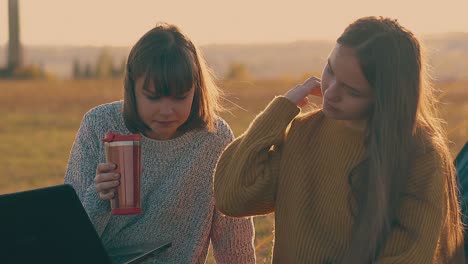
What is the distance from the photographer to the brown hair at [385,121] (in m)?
3.82

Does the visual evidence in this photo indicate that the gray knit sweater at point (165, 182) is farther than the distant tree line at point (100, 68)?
No

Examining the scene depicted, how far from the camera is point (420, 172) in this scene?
12.8 ft

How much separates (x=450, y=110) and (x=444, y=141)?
1217 cm

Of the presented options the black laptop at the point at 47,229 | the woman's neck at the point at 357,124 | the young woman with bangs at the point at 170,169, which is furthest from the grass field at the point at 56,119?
the black laptop at the point at 47,229

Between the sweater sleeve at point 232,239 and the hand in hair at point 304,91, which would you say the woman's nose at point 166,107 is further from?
the sweater sleeve at point 232,239

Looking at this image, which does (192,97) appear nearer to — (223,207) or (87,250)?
(223,207)

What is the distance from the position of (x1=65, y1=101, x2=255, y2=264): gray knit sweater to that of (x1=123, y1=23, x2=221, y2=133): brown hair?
86 millimetres

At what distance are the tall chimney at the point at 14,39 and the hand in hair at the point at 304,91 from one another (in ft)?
69.1

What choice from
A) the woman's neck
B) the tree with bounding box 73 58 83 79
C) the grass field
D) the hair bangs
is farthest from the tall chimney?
the woman's neck

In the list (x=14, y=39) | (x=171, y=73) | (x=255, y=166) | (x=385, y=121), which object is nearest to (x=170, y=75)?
(x=171, y=73)

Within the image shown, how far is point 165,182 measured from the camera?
4590 millimetres

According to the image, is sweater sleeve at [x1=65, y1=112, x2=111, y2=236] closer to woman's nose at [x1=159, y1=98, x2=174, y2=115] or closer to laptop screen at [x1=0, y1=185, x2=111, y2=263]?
woman's nose at [x1=159, y1=98, x2=174, y2=115]

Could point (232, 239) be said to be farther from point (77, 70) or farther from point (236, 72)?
point (236, 72)

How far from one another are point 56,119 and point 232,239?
1194 cm
